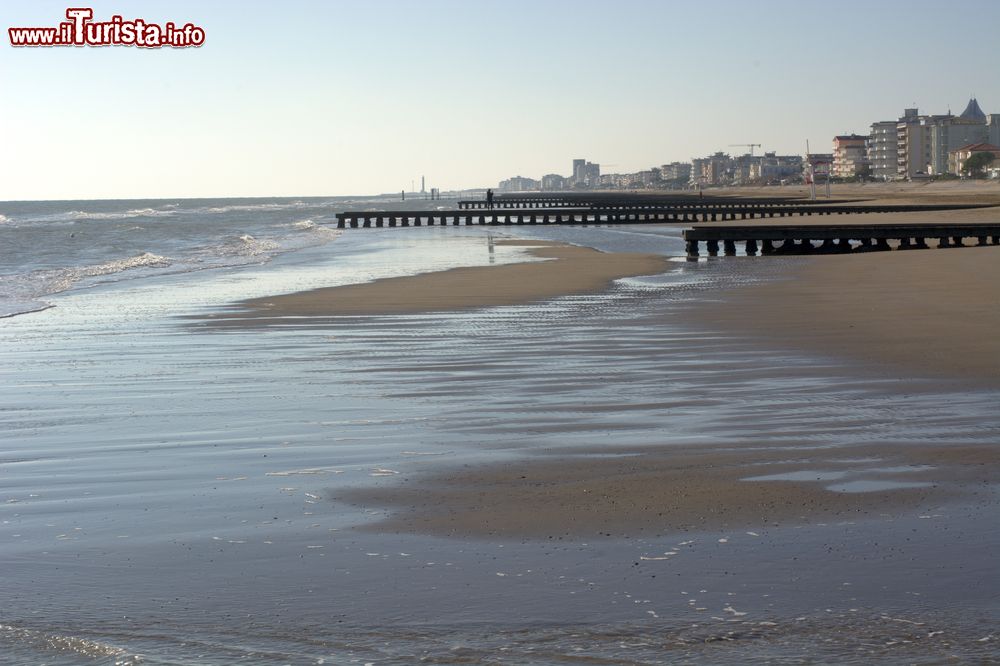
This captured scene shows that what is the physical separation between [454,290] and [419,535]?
16408 millimetres

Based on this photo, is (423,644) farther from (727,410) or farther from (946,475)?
(727,410)

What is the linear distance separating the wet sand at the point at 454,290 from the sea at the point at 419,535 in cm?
289

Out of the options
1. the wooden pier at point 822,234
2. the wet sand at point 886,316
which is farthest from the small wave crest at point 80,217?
the wet sand at point 886,316

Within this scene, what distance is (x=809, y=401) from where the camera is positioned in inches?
364

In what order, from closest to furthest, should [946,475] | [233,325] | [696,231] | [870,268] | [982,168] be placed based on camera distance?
[946,475], [233,325], [870,268], [696,231], [982,168]

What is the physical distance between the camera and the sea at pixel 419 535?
Answer: 4.34 meters

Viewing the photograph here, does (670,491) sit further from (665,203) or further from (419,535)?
(665,203)

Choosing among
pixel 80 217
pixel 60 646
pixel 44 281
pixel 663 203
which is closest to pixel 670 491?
pixel 60 646

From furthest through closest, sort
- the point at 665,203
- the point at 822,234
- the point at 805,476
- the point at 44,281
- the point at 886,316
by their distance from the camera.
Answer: the point at 665,203 < the point at 822,234 < the point at 44,281 < the point at 886,316 < the point at 805,476

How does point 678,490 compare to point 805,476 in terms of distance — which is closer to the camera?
point 678,490

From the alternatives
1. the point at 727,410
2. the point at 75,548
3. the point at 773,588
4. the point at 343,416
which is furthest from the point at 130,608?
the point at 727,410

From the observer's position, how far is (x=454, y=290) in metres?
22.0

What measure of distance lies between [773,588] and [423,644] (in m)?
1.47

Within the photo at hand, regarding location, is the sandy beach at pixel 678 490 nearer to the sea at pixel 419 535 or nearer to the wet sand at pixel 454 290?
the sea at pixel 419 535
